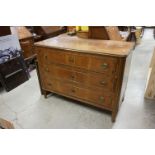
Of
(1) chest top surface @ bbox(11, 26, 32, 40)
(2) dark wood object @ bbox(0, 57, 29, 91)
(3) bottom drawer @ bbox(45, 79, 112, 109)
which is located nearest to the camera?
(3) bottom drawer @ bbox(45, 79, 112, 109)

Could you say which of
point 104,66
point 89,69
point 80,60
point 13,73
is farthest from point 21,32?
point 104,66

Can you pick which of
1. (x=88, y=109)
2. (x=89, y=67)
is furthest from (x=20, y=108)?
(x=89, y=67)

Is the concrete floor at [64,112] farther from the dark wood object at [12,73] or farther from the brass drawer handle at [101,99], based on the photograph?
the brass drawer handle at [101,99]

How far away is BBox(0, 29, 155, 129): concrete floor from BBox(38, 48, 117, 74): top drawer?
2.45ft

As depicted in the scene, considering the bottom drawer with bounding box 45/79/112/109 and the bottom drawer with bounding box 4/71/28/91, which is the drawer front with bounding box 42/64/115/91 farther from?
the bottom drawer with bounding box 4/71/28/91

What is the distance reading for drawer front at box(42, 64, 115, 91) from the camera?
1662mm

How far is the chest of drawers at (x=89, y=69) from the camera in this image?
4.99 ft

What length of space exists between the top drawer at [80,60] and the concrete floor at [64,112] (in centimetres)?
75

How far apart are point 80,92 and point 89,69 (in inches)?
16.4

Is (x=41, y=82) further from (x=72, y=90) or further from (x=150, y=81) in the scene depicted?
(x=150, y=81)

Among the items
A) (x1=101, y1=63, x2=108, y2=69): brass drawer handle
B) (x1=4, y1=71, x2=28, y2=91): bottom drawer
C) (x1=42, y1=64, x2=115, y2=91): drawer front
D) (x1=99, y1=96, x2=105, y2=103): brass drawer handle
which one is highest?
(x1=101, y1=63, x2=108, y2=69): brass drawer handle

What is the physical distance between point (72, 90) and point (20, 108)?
0.90 meters

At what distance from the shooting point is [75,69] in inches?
70.3

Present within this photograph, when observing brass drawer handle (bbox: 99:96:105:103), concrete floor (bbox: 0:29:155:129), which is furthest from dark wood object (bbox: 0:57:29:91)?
brass drawer handle (bbox: 99:96:105:103)
